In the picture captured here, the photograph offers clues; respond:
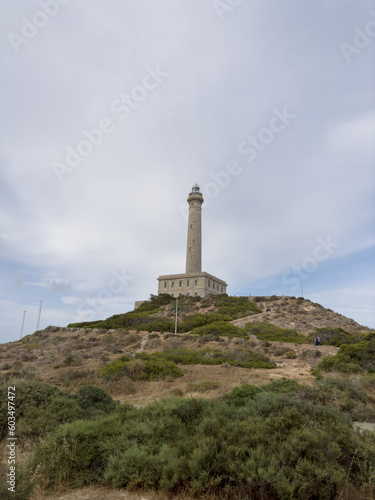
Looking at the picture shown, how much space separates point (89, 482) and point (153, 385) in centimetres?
890

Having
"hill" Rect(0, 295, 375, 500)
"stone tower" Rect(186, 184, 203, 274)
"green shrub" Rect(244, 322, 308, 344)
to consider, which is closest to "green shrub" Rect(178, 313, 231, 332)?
"green shrub" Rect(244, 322, 308, 344)

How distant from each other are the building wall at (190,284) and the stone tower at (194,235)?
2.10 meters

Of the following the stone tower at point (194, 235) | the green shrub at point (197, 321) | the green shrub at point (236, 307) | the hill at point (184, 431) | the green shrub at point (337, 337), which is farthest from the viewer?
the stone tower at point (194, 235)

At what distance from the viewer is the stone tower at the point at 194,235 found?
59156 millimetres

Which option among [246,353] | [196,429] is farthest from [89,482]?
[246,353]

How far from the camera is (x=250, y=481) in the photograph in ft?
12.5

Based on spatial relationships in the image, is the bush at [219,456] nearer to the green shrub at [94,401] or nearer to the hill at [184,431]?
the hill at [184,431]

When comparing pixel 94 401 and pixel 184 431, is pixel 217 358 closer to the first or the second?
pixel 94 401

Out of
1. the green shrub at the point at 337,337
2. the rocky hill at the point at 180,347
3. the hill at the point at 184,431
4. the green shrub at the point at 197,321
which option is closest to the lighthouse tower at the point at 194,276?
the rocky hill at the point at 180,347

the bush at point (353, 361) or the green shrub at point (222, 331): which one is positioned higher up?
the green shrub at point (222, 331)

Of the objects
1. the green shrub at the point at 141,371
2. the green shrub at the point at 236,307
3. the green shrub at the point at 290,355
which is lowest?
the green shrub at the point at 141,371

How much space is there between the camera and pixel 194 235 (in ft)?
198

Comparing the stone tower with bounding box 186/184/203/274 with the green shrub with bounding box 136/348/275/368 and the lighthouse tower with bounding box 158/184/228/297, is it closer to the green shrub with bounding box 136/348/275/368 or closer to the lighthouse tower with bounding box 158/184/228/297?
the lighthouse tower with bounding box 158/184/228/297

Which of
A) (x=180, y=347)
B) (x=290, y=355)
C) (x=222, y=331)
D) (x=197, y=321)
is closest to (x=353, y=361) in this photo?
(x=290, y=355)
